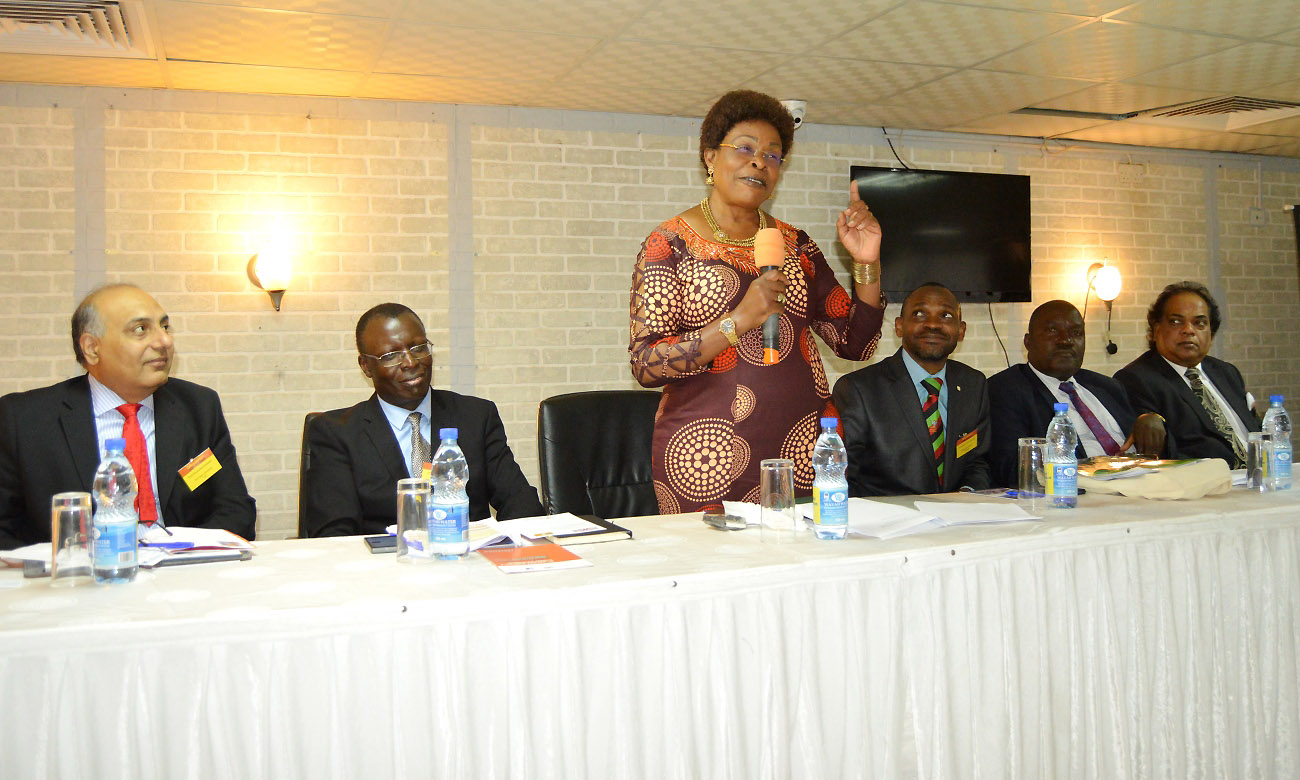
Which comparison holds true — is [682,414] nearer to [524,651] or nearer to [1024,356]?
[524,651]

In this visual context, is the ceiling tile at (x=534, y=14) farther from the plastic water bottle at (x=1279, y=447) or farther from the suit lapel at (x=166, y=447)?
the plastic water bottle at (x=1279, y=447)

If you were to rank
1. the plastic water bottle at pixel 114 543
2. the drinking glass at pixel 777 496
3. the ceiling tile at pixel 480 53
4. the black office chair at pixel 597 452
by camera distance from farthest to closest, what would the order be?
1. the ceiling tile at pixel 480 53
2. the black office chair at pixel 597 452
3. the drinking glass at pixel 777 496
4. the plastic water bottle at pixel 114 543

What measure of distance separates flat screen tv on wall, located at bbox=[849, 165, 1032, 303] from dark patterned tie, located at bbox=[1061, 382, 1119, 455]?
2.21 m

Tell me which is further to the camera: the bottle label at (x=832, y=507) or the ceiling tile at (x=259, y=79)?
the ceiling tile at (x=259, y=79)

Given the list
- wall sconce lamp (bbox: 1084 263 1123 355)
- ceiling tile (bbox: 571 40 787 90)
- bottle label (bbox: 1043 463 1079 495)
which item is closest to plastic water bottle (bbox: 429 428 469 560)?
bottle label (bbox: 1043 463 1079 495)

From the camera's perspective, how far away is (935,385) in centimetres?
343

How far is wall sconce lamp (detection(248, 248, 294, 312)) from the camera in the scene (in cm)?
491

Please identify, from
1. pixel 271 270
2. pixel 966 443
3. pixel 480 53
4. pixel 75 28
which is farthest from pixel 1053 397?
pixel 75 28

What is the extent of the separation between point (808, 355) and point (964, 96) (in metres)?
3.44

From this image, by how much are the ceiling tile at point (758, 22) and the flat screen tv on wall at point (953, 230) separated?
1.71m

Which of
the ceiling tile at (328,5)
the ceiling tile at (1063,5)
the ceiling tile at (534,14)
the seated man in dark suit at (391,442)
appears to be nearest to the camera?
the seated man in dark suit at (391,442)

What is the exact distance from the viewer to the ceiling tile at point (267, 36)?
12.7 ft

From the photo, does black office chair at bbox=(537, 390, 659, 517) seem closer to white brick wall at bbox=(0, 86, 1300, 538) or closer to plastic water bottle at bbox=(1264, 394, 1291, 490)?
plastic water bottle at bbox=(1264, 394, 1291, 490)

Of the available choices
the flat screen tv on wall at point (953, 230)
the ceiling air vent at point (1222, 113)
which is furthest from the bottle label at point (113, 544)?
the ceiling air vent at point (1222, 113)
